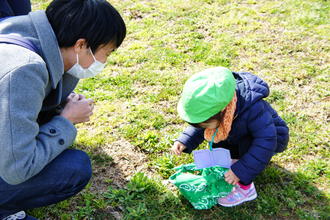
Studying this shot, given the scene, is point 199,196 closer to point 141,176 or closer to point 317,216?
point 141,176

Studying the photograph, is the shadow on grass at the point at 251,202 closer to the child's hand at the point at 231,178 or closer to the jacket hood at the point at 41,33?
the child's hand at the point at 231,178

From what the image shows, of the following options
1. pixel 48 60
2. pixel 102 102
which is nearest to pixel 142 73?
pixel 102 102

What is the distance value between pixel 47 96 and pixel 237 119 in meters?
1.12

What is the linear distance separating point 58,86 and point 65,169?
447 millimetres

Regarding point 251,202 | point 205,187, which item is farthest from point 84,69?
point 251,202

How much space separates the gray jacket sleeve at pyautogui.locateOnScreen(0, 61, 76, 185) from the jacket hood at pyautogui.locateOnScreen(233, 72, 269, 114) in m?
1.09

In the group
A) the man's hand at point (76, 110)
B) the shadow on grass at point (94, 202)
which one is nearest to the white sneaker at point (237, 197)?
the shadow on grass at point (94, 202)

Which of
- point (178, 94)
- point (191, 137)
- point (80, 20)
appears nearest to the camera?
point (80, 20)

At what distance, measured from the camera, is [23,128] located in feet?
5.39

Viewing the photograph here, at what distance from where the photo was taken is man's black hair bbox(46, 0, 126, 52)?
1.76 metres

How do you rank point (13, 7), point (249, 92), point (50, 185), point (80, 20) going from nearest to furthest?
1. point (80, 20)
2. point (50, 185)
3. point (249, 92)
4. point (13, 7)

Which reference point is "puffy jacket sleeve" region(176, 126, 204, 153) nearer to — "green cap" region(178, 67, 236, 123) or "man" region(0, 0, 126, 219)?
"green cap" region(178, 67, 236, 123)

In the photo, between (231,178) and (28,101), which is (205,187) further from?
(28,101)

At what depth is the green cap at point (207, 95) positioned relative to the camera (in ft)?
6.61
